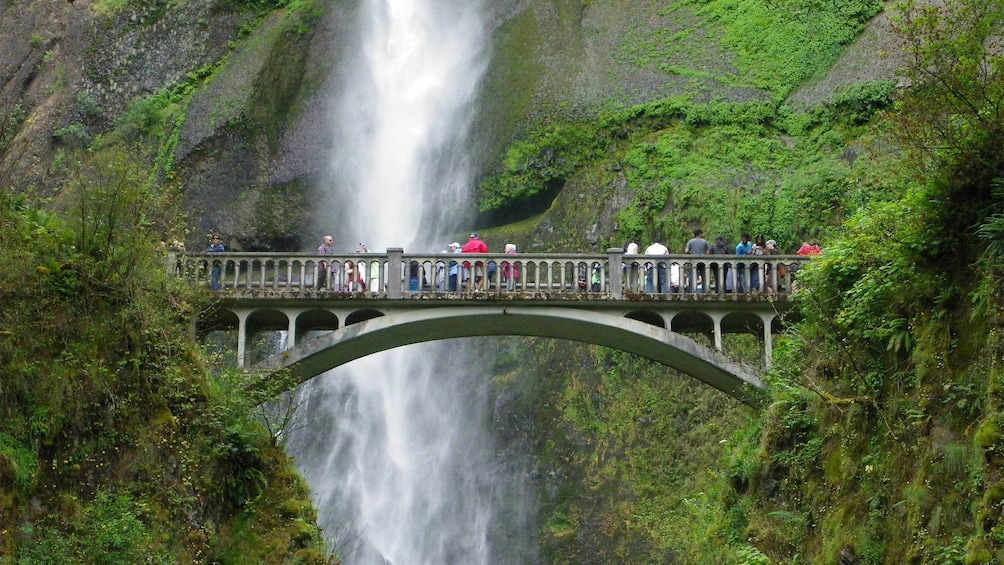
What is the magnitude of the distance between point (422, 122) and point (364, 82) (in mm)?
2962

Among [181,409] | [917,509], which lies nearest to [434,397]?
[181,409]

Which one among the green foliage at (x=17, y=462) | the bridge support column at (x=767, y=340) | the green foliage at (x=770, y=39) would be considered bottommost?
the green foliage at (x=17, y=462)

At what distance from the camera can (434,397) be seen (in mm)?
35188

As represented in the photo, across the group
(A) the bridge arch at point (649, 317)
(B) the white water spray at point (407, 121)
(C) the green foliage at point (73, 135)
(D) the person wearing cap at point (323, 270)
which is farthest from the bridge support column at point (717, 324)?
(C) the green foliage at point (73, 135)

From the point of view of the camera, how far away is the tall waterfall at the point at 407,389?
3272 centimetres

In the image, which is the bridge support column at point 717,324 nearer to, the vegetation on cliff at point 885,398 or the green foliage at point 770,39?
the vegetation on cliff at point 885,398

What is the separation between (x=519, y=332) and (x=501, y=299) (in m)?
1.46

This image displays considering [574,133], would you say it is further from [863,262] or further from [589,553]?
[863,262]

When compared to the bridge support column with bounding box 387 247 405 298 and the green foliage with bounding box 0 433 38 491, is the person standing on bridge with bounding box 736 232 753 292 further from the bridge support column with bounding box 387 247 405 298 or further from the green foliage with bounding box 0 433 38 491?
the green foliage with bounding box 0 433 38 491

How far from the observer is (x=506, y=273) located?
84.8ft

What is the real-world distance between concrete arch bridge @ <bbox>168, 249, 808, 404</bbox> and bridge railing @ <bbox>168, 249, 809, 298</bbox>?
24mm

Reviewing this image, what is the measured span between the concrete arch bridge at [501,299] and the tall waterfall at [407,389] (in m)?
5.84

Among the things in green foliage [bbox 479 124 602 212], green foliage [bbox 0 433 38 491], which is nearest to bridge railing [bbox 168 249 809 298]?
green foliage [bbox 0 433 38 491]

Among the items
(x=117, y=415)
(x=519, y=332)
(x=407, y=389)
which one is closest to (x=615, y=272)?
(x=519, y=332)
